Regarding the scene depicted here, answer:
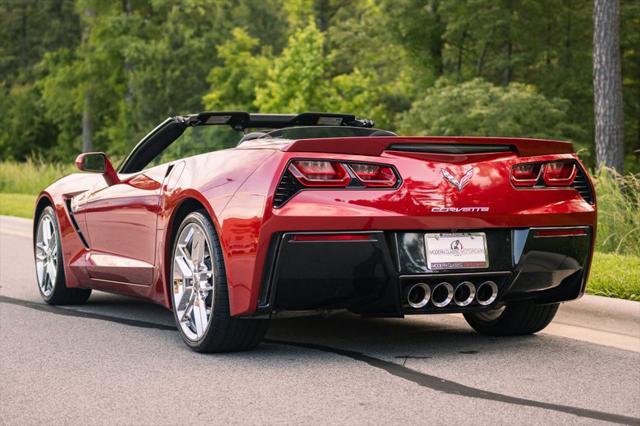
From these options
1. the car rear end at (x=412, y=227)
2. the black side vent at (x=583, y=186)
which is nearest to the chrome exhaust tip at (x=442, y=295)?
the car rear end at (x=412, y=227)

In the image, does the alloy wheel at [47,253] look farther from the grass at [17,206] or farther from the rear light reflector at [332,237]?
the grass at [17,206]

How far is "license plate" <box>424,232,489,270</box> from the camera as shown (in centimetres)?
537

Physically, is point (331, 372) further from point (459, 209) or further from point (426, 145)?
point (426, 145)

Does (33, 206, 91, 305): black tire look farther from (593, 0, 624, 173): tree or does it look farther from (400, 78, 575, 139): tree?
(400, 78, 575, 139): tree

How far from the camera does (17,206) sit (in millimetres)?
19188

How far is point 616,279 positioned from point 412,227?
8.74ft

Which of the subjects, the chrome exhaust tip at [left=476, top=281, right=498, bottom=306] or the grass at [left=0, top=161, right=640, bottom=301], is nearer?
the chrome exhaust tip at [left=476, top=281, right=498, bottom=306]

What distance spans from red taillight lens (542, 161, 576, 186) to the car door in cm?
225

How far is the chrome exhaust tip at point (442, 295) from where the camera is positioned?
543 centimetres

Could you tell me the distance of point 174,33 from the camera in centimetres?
4922

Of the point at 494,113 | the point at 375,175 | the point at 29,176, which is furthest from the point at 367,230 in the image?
the point at 494,113

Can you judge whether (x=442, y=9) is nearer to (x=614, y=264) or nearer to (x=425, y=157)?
(x=614, y=264)

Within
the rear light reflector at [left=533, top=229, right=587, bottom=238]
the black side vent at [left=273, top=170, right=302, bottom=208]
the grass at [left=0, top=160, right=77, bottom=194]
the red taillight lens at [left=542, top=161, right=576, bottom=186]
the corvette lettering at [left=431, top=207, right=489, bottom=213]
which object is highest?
the black side vent at [left=273, top=170, right=302, bottom=208]

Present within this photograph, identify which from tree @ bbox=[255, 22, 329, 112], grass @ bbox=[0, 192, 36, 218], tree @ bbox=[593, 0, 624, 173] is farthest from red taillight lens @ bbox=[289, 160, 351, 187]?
tree @ bbox=[255, 22, 329, 112]
